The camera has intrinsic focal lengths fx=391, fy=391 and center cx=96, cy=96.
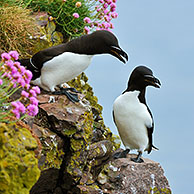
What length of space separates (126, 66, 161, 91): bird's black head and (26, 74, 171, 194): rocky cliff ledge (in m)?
0.70

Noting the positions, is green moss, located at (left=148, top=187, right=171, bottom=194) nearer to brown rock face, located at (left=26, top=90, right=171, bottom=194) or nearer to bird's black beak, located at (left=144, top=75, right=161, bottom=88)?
brown rock face, located at (left=26, top=90, right=171, bottom=194)

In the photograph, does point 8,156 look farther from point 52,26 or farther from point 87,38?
point 52,26

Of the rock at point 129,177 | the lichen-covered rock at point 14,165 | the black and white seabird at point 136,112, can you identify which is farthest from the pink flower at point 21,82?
the rock at point 129,177

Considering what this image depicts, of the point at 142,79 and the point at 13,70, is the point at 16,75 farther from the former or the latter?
the point at 142,79

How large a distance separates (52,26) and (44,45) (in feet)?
2.97

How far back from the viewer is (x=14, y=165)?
2820mm

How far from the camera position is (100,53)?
15.9 ft

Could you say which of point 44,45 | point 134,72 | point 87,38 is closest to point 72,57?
point 87,38

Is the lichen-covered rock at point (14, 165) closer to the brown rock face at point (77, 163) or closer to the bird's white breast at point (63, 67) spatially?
the brown rock face at point (77, 163)

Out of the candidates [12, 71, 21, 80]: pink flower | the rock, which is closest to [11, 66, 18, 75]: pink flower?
[12, 71, 21, 80]: pink flower

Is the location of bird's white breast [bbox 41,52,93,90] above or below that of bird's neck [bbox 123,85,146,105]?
below

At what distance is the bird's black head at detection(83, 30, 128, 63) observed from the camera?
4.69m

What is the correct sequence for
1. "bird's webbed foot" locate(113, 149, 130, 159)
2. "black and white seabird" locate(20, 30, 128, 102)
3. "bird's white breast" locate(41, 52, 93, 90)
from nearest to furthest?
1. "black and white seabird" locate(20, 30, 128, 102)
2. "bird's white breast" locate(41, 52, 93, 90)
3. "bird's webbed foot" locate(113, 149, 130, 159)

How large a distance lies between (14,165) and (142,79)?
8.64 feet
